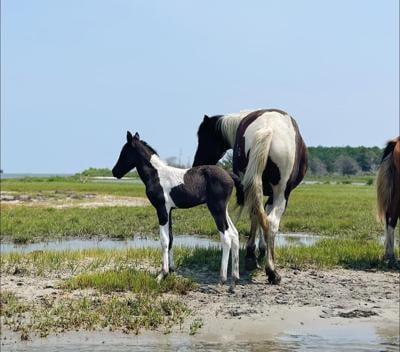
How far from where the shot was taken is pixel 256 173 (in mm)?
9023

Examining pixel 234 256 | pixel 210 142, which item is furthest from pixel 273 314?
pixel 210 142

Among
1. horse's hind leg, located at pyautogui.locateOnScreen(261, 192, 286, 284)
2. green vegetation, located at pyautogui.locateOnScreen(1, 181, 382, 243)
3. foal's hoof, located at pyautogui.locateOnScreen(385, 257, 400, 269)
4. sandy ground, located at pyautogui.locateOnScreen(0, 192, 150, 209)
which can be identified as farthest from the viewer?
sandy ground, located at pyautogui.locateOnScreen(0, 192, 150, 209)

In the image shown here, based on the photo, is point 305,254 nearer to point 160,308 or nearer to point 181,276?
point 181,276

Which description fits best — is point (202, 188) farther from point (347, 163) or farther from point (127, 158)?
point (347, 163)

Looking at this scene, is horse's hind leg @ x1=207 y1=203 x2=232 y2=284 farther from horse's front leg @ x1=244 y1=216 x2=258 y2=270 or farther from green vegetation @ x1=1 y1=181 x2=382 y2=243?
green vegetation @ x1=1 y1=181 x2=382 y2=243

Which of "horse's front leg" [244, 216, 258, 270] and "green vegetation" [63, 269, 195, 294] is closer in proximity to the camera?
"green vegetation" [63, 269, 195, 294]

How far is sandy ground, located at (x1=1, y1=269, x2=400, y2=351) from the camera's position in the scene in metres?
6.69

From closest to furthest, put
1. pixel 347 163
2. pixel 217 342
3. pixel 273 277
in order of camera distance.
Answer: pixel 217 342
pixel 273 277
pixel 347 163

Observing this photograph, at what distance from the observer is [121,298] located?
802cm

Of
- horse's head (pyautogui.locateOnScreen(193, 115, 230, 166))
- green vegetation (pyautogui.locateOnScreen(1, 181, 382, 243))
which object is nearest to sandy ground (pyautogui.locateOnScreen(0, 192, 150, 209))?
green vegetation (pyautogui.locateOnScreen(1, 181, 382, 243))

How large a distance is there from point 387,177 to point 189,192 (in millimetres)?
3888

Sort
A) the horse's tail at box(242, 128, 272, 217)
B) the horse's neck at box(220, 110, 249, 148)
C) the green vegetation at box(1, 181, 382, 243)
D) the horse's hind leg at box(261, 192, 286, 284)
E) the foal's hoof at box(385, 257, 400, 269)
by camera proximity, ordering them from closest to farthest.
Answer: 1. the horse's tail at box(242, 128, 272, 217)
2. the horse's hind leg at box(261, 192, 286, 284)
3. the horse's neck at box(220, 110, 249, 148)
4. the foal's hoof at box(385, 257, 400, 269)
5. the green vegetation at box(1, 181, 382, 243)

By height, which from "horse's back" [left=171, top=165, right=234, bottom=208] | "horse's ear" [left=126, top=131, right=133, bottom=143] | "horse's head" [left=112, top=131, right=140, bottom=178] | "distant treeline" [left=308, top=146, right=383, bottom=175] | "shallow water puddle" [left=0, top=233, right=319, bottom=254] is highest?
"distant treeline" [left=308, top=146, right=383, bottom=175]

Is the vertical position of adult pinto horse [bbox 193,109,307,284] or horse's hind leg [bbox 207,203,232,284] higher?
adult pinto horse [bbox 193,109,307,284]
